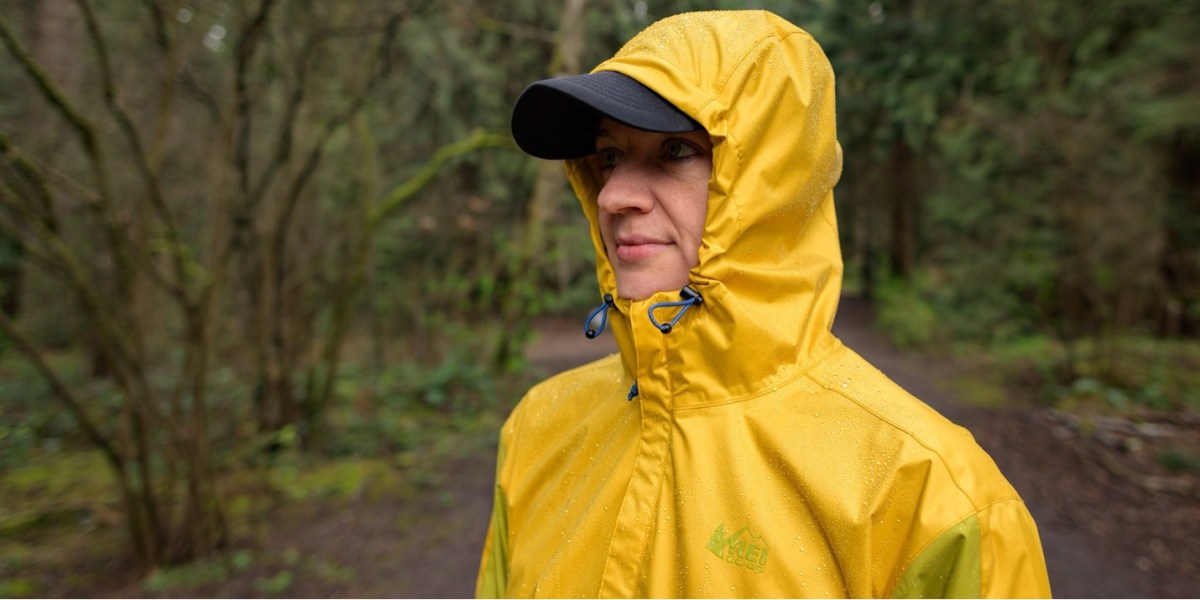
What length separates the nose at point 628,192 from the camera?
1.35 m

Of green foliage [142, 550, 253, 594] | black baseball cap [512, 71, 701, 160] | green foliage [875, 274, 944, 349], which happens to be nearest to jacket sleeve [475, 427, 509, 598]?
black baseball cap [512, 71, 701, 160]

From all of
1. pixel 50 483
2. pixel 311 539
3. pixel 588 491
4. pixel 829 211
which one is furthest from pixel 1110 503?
pixel 50 483

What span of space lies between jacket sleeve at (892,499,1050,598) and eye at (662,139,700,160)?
90cm

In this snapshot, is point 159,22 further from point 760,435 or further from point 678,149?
point 760,435

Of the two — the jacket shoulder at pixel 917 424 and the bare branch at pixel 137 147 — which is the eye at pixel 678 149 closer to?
the jacket shoulder at pixel 917 424

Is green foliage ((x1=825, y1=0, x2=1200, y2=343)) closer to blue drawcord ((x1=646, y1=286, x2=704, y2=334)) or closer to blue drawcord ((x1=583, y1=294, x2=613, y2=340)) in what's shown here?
blue drawcord ((x1=583, y1=294, x2=613, y2=340))

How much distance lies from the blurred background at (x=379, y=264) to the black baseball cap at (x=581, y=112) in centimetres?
255

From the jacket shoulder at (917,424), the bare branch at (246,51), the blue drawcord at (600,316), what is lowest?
the jacket shoulder at (917,424)

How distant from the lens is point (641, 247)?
4.51 ft

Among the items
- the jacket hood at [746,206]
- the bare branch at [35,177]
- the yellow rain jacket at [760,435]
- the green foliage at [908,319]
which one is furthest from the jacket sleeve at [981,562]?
the green foliage at [908,319]

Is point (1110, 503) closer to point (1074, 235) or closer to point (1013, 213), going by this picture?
point (1074, 235)

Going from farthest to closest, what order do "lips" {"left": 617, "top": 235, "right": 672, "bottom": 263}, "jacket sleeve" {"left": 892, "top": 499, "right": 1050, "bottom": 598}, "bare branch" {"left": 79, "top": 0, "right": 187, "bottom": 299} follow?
"bare branch" {"left": 79, "top": 0, "right": 187, "bottom": 299} → "lips" {"left": 617, "top": 235, "right": 672, "bottom": 263} → "jacket sleeve" {"left": 892, "top": 499, "right": 1050, "bottom": 598}

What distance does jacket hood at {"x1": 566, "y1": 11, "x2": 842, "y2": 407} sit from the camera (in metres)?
1.29

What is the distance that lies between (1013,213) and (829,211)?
11.4 metres
